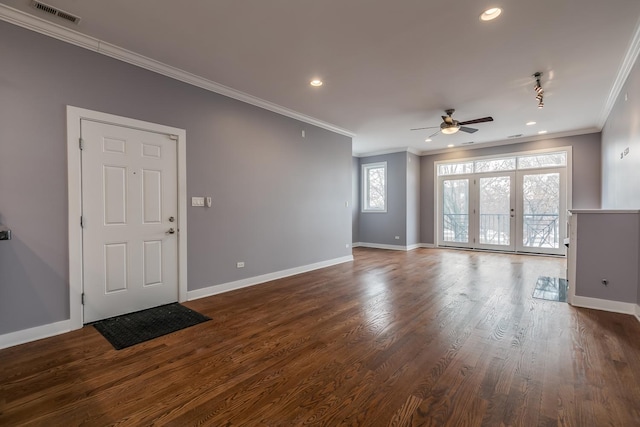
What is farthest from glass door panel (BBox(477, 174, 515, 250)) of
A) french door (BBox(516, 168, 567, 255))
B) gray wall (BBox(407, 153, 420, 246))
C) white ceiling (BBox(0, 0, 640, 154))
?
white ceiling (BBox(0, 0, 640, 154))

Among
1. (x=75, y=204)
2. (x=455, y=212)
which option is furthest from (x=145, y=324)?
(x=455, y=212)

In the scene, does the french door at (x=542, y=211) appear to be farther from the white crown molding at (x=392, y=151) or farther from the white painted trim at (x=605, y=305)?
the white painted trim at (x=605, y=305)

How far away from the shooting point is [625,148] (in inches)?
153

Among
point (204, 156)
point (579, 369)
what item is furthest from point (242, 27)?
point (579, 369)

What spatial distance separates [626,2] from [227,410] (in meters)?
4.28

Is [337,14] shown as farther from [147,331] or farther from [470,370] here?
[147,331]

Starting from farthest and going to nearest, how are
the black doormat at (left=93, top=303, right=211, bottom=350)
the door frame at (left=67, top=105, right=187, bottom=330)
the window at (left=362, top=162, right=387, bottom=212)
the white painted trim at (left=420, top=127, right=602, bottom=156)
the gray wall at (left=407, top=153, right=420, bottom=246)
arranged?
the window at (left=362, top=162, right=387, bottom=212)
the gray wall at (left=407, top=153, right=420, bottom=246)
the white painted trim at (left=420, top=127, right=602, bottom=156)
the door frame at (left=67, top=105, right=187, bottom=330)
the black doormat at (left=93, top=303, right=211, bottom=350)

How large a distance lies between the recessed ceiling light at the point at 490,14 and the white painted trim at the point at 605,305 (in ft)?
10.6

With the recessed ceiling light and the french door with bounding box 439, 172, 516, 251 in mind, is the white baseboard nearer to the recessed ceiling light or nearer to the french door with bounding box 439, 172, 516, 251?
the recessed ceiling light

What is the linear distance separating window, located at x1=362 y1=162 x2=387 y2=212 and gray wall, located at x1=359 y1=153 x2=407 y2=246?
5.1 inches

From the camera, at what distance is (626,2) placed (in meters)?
2.43

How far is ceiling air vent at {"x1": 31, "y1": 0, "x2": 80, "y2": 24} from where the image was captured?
8.01 ft

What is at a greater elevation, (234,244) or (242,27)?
(242,27)

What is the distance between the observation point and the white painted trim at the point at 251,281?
3.90m
